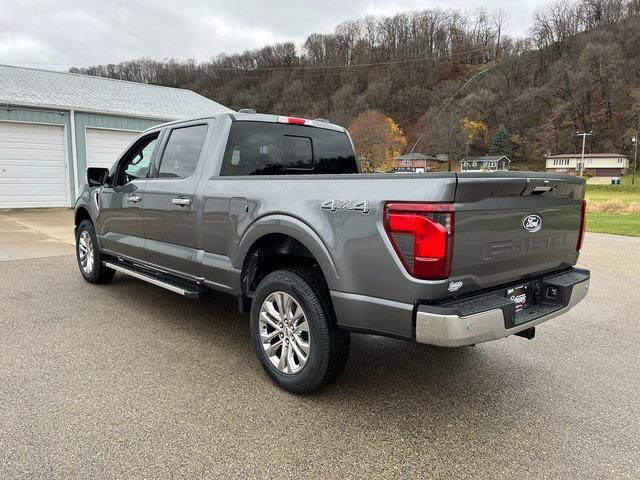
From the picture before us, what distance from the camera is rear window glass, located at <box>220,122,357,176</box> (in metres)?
4.01

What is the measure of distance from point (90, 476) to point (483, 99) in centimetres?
10067

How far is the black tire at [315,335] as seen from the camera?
298 centimetres

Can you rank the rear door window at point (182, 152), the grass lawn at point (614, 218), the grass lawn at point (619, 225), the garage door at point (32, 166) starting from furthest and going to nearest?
the garage door at point (32, 166) < the grass lawn at point (614, 218) < the grass lawn at point (619, 225) < the rear door window at point (182, 152)

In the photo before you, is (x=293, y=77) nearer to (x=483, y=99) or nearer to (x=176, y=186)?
(x=483, y=99)

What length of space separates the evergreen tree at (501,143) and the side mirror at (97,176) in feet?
292

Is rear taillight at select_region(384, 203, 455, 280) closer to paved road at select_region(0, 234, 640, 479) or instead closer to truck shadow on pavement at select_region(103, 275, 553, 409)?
paved road at select_region(0, 234, 640, 479)

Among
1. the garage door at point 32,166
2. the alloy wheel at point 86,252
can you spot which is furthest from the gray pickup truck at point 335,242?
the garage door at point 32,166

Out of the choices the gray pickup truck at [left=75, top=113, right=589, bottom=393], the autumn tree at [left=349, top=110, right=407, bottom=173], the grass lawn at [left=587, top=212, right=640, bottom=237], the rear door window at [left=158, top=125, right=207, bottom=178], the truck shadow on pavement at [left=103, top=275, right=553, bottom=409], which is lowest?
the grass lawn at [left=587, top=212, right=640, bottom=237]

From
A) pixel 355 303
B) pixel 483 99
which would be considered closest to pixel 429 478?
pixel 355 303

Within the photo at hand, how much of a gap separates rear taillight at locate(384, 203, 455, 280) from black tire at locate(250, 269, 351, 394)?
2.28 ft

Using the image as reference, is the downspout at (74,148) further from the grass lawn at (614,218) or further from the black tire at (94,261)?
the grass lawn at (614,218)

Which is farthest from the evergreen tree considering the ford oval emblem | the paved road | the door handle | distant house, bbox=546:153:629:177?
the ford oval emblem

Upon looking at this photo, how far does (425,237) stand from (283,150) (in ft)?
6.97

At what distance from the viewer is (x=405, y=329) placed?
2613 millimetres
